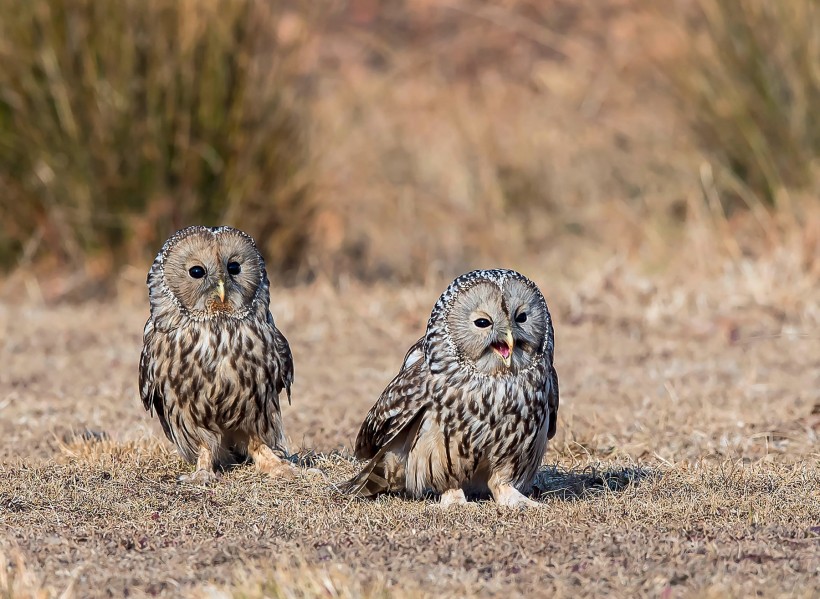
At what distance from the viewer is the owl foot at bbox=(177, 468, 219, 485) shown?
5715mm

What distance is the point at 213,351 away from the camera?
568 centimetres

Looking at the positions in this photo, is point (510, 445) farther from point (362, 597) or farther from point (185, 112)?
point (185, 112)

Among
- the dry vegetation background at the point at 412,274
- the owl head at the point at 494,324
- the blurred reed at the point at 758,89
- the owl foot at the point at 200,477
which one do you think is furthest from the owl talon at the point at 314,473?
the blurred reed at the point at 758,89

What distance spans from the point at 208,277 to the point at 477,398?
4.33ft

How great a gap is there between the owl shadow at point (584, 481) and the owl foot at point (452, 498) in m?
0.36

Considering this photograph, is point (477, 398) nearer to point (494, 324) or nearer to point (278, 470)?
point (494, 324)

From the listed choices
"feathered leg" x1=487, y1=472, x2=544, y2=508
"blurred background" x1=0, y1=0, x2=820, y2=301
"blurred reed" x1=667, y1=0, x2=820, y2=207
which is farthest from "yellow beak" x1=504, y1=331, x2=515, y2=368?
"blurred reed" x1=667, y1=0, x2=820, y2=207

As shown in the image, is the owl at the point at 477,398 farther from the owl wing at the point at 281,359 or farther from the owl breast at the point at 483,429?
the owl wing at the point at 281,359

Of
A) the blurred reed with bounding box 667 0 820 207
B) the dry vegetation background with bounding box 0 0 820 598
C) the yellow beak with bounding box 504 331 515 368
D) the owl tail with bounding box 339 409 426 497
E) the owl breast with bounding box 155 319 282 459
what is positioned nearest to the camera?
the dry vegetation background with bounding box 0 0 820 598

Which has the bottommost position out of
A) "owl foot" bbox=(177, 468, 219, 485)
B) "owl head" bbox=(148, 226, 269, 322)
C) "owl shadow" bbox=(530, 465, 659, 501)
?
"owl shadow" bbox=(530, 465, 659, 501)

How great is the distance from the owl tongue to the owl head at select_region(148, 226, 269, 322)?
118 cm

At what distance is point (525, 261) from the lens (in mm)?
12609

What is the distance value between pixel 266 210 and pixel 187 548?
21.0ft

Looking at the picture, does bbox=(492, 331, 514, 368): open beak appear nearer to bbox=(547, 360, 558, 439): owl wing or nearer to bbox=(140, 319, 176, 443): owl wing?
bbox=(547, 360, 558, 439): owl wing
